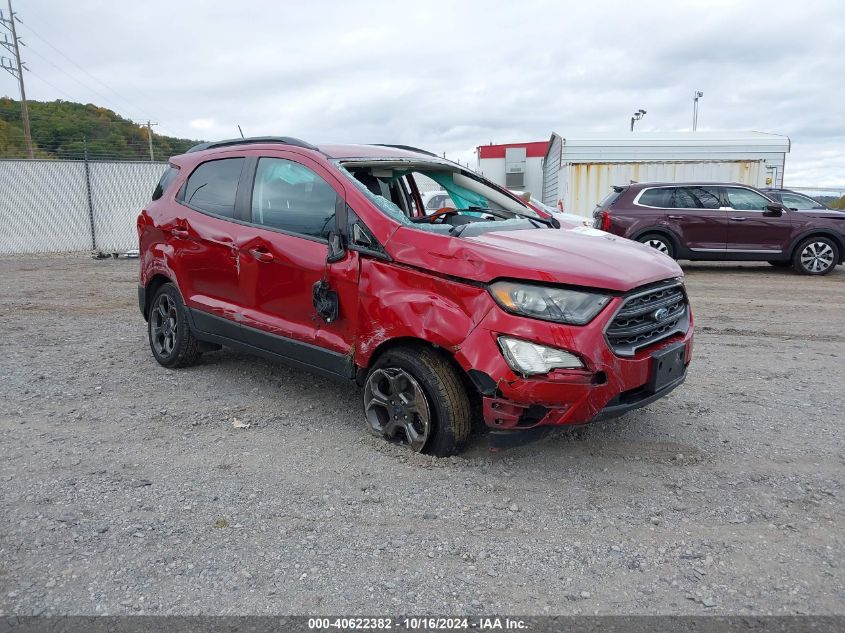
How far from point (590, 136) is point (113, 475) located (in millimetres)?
17293

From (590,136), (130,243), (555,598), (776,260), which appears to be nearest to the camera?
(555,598)

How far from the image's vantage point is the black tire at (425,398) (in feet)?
11.2

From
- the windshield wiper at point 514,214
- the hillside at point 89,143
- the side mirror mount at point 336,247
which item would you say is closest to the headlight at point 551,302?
the side mirror mount at point 336,247

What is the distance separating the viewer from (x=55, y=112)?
30.3 m

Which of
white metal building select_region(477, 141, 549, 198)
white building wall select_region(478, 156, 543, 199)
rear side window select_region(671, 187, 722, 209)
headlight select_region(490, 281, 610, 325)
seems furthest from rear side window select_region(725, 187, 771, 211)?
white building wall select_region(478, 156, 543, 199)

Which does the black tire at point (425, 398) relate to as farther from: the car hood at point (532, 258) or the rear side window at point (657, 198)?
the rear side window at point (657, 198)

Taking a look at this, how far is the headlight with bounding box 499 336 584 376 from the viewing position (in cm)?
312

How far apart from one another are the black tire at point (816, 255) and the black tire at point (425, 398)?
34.7 ft

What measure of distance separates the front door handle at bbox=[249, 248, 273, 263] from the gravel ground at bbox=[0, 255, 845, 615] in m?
1.04

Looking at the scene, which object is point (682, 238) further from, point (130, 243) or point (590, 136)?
point (130, 243)

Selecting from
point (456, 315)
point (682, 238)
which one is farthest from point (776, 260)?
point (456, 315)

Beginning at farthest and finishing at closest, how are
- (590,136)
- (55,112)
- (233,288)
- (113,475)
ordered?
(55,112), (590,136), (233,288), (113,475)

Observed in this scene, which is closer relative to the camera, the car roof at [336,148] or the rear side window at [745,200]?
the car roof at [336,148]

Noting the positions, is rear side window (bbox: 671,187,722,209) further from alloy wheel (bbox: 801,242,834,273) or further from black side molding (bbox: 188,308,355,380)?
black side molding (bbox: 188,308,355,380)
